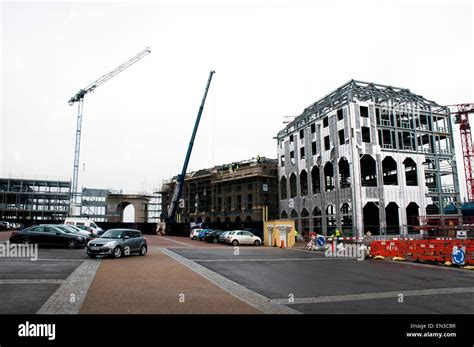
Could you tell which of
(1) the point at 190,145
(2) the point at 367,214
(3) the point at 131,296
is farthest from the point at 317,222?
(3) the point at 131,296

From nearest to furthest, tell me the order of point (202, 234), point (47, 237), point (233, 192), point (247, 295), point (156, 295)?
point (156, 295)
point (247, 295)
point (47, 237)
point (202, 234)
point (233, 192)

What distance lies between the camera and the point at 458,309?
304 inches

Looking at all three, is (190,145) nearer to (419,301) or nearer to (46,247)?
(46,247)

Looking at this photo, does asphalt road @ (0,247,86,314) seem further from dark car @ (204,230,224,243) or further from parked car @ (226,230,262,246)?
dark car @ (204,230,224,243)

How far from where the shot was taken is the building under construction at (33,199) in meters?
84.6

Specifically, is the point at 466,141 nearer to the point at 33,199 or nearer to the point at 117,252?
the point at 117,252

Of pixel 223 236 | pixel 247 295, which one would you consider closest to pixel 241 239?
pixel 223 236

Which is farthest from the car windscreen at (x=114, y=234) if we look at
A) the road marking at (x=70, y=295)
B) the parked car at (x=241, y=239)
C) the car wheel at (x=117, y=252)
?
the parked car at (x=241, y=239)

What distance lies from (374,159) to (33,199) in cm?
8231

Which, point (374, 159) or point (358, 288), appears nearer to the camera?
point (358, 288)

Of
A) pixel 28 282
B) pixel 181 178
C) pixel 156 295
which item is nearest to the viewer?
pixel 156 295

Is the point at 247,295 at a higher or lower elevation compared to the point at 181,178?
lower

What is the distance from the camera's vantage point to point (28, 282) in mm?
9711

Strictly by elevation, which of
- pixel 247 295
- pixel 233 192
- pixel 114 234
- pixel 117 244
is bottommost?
pixel 247 295
